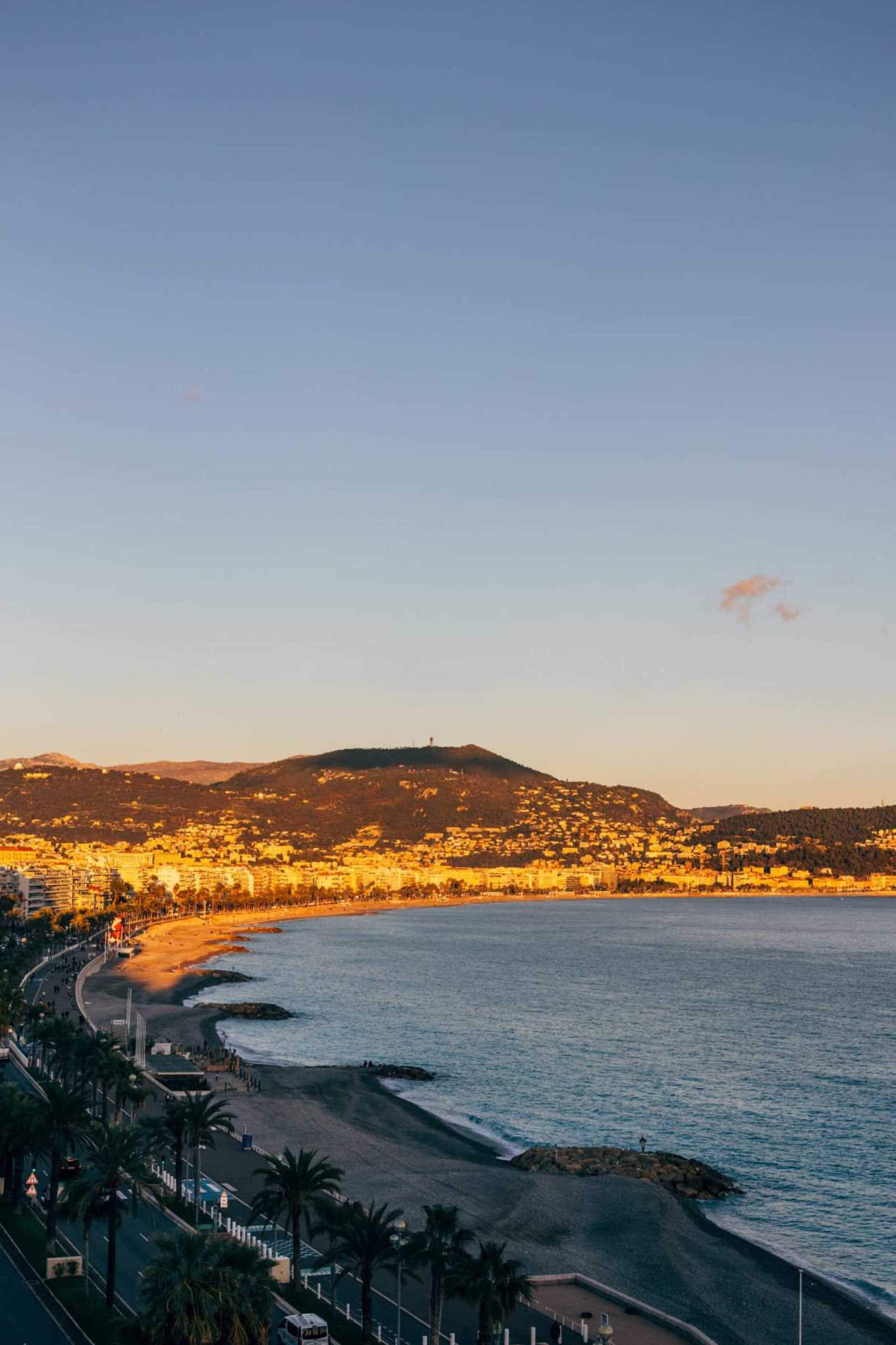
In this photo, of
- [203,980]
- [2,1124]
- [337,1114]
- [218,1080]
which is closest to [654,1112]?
[337,1114]

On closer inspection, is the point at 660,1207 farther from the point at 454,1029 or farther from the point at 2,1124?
the point at 454,1029

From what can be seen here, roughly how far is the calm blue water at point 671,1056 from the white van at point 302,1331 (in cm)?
2113

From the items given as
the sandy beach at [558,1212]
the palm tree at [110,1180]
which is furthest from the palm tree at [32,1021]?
the palm tree at [110,1180]

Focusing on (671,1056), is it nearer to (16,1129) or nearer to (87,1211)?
(16,1129)

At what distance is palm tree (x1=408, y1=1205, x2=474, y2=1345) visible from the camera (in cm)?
3366

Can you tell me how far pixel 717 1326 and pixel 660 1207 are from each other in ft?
40.0

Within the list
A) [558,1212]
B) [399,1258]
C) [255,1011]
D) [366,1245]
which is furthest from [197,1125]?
[255,1011]

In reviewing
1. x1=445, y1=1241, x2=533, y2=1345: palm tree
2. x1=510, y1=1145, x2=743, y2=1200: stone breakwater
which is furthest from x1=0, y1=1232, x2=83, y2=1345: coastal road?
x1=510, y1=1145, x2=743, y2=1200: stone breakwater

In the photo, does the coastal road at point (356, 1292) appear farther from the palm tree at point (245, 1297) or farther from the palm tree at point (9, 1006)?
the palm tree at point (9, 1006)

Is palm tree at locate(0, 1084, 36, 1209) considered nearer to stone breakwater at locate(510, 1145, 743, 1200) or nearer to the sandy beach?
the sandy beach

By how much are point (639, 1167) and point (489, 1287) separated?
28.0 metres

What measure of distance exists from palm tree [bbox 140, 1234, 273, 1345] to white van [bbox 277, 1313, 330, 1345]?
473cm

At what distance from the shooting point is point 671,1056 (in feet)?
307

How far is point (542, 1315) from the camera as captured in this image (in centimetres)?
3816
